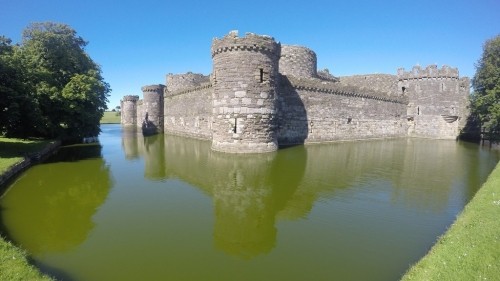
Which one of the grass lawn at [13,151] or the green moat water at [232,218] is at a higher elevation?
the grass lawn at [13,151]

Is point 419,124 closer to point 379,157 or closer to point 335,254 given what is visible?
point 379,157

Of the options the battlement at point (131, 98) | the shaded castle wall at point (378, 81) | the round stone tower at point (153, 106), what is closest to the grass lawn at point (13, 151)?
the round stone tower at point (153, 106)

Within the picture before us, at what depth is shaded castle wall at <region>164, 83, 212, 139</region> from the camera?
25.6 metres

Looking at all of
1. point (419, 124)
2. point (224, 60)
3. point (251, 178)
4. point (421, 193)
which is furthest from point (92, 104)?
point (419, 124)

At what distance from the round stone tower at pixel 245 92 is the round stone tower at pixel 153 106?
834 inches

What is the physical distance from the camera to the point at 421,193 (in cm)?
948

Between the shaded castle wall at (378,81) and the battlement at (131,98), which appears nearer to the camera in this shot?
the shaded castle wall at (378,81)

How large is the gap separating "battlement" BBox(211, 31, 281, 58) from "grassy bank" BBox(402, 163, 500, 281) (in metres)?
13.1

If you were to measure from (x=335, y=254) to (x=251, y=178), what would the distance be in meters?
5.88

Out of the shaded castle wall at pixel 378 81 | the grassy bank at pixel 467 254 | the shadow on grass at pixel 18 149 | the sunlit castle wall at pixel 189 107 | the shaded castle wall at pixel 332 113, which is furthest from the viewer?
the shaded castle wall at pixel 378 81

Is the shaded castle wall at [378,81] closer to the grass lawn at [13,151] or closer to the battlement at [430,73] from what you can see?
the battlement at [430,73]

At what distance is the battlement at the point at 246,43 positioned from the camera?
16547 mm

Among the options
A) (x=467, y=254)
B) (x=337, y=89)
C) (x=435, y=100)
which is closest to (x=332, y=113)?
(x=337, y=89)

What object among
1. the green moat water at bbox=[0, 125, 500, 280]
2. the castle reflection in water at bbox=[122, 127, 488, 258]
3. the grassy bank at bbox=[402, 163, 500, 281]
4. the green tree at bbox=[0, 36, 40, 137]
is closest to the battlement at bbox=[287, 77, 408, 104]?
the castle reflection in water at bbox=[122, 127, 488, 258]
